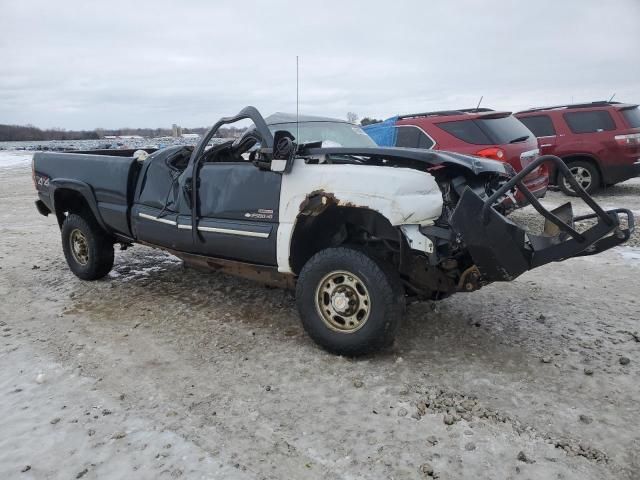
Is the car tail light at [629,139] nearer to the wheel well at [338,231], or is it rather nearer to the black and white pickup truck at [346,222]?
the black and white pickup truck at [346,222]

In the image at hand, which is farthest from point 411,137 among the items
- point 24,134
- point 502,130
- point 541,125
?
point 24,134

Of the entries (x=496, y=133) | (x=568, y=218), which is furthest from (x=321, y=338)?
(x=496, y=133)

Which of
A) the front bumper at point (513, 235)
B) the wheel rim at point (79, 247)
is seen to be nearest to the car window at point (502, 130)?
the front bumper at point (513, 235)

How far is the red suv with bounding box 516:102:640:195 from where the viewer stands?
33.5 ft

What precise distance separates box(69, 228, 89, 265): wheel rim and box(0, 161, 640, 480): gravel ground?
0.52m

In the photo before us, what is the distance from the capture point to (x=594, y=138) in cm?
1040

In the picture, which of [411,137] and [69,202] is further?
[411,137]

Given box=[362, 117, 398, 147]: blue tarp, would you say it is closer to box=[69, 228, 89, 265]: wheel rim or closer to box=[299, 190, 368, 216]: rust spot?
box=[69, 228, 89, 265]: wheel rim


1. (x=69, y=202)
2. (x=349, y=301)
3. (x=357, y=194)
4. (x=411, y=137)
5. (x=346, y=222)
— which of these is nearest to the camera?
(x=357, y=194)

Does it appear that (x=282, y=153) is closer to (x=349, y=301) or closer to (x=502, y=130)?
(x=349, y=301)

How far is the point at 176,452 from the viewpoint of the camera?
2.67 metres

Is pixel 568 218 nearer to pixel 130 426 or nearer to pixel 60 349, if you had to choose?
pixel 130 426

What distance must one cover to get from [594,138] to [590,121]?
1.33ft

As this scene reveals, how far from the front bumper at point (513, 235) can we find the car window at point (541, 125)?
27.3 feet
